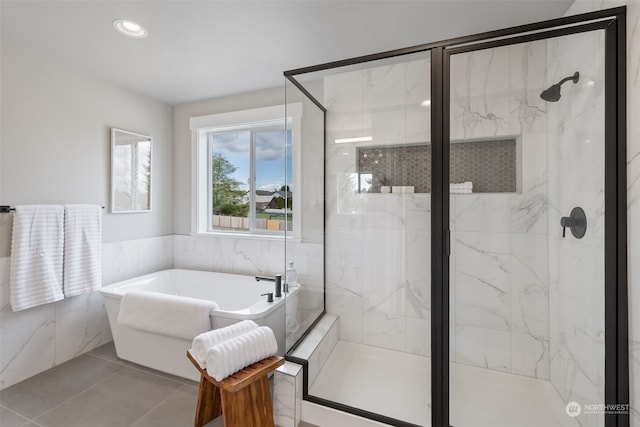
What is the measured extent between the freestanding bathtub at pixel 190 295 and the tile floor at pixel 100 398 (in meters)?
0.11

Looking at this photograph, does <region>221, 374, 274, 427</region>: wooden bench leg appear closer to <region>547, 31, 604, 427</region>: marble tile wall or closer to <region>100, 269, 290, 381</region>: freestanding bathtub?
<region>100, 269, 290, 381</region>: freestanding bathtub

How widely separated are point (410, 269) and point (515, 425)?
97 cm

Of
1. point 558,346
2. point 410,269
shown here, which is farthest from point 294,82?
point 558,346

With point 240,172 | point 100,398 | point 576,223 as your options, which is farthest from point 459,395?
point 240,172

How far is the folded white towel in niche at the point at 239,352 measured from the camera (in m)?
1.37

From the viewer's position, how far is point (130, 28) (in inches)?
73.4

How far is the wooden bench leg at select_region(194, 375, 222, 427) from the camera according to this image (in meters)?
1.60

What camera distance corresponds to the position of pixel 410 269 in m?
1.97

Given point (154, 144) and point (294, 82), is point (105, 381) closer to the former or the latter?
point (154, 144)

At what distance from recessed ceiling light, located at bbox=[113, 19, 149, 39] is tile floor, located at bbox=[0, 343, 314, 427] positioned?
2.42 metres

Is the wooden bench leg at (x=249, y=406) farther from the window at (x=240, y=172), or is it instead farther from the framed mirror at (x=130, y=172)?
the framed mirror at (x=130, y=172)

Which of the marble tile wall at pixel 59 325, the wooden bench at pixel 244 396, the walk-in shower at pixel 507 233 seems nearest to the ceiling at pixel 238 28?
the walk-in shower at pixel 507 233

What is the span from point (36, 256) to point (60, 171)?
0.69 meters

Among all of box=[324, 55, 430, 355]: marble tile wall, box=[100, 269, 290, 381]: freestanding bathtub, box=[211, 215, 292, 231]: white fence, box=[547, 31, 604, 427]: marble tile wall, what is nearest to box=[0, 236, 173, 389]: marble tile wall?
box=[100, 269, 290, 381]: freestanding bathtub
